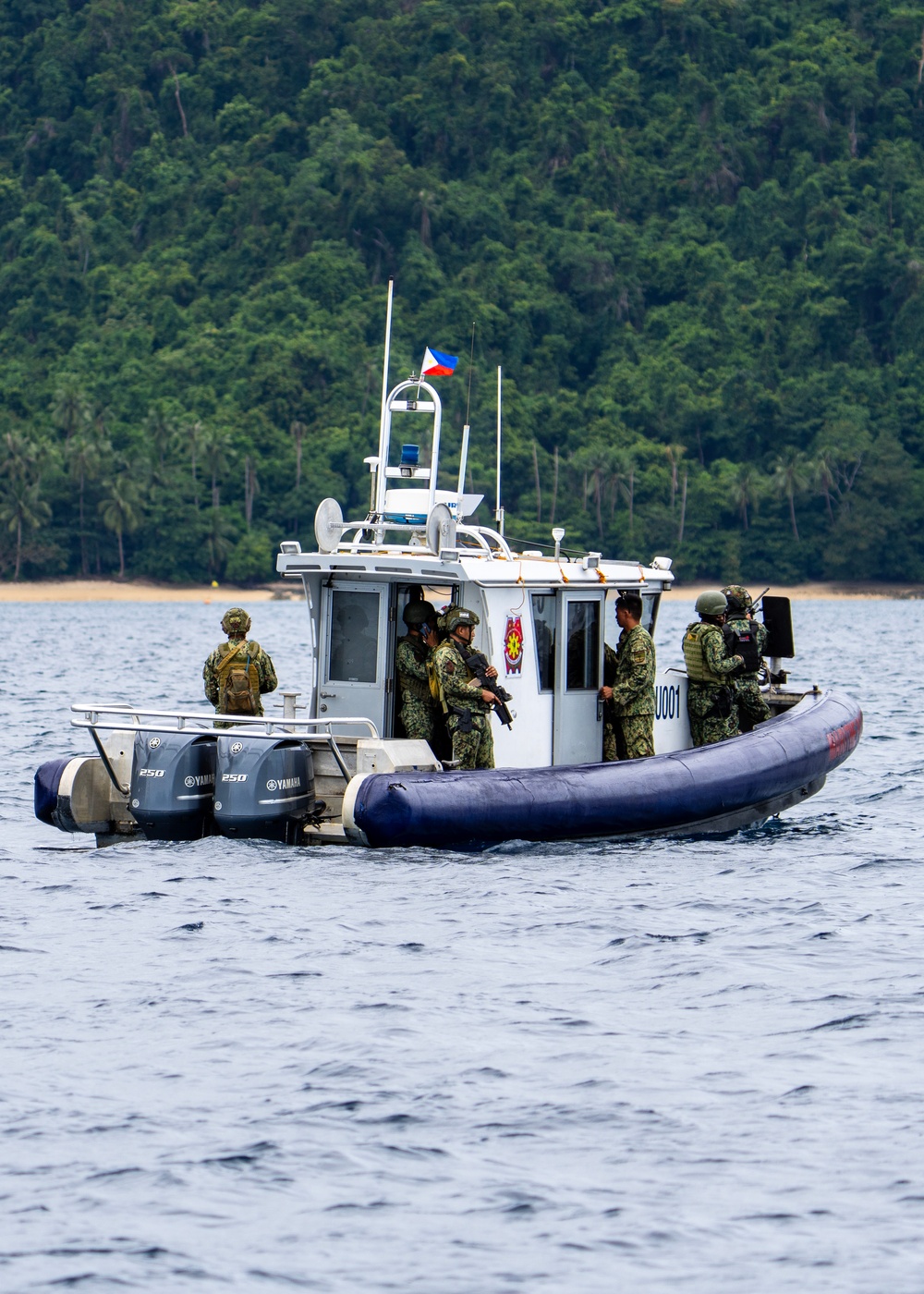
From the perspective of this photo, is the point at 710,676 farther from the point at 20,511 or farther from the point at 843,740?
Answer: the point at 20,511

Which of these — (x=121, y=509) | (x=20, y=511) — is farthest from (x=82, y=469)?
(x=20, y=511)

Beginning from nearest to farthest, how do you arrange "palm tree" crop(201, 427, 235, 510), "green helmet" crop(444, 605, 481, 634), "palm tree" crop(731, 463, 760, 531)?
"green helmet" crop(444, 605, 481, 634)
"palm tree" crop(201, 427, 235, 510)
"palm tree" crop(731, 463, 760, 531)

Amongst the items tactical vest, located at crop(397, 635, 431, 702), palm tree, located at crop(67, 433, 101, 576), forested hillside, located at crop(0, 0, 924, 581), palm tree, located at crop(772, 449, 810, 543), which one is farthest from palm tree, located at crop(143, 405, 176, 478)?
tactical vest, located at crop(397, 635, 431, 702)

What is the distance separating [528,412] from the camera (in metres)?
114

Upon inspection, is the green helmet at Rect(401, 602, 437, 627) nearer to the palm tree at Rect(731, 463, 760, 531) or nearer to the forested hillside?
the forested hillside

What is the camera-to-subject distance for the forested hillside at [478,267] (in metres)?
105

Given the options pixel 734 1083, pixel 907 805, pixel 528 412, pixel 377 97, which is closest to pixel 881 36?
pixel 377 97

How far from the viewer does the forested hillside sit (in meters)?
105

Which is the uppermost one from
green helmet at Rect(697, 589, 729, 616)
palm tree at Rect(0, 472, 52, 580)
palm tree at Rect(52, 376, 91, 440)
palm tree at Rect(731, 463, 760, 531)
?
palm tree at Rect(52, 376, 91, 440)

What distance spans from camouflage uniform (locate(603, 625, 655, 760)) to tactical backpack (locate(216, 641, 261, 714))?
95.2 inches

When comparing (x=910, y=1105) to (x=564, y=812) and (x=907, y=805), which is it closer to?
(x=564, y=812)

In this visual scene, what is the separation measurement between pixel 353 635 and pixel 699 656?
2689 mm

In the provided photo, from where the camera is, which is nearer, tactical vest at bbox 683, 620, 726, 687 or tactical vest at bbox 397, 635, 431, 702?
tactical vest at bbox 397, 635, 431, 702

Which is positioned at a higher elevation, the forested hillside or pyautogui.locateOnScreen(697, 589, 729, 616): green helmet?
the forested hillside
